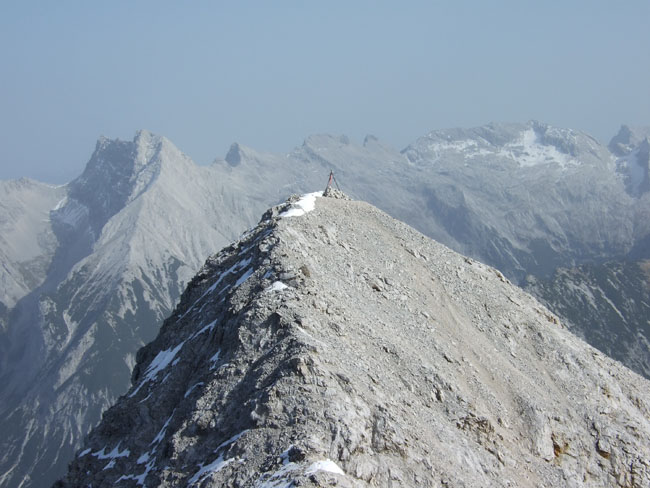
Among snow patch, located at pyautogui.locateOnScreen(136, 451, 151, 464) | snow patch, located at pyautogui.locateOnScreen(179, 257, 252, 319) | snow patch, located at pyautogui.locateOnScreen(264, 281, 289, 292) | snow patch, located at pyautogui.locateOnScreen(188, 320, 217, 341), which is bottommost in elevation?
snow patch, located at pyautogui.locateOnScreen(136, 451, 151, 464)

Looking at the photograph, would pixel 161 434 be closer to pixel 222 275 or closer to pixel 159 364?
pixel 159 364

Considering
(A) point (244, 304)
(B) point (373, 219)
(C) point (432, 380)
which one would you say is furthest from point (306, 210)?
(C) point (432, 380)

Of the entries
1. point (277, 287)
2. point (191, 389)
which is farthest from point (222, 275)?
point (191, 389)

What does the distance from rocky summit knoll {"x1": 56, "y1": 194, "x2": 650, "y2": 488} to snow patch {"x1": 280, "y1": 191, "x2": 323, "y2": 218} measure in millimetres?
403

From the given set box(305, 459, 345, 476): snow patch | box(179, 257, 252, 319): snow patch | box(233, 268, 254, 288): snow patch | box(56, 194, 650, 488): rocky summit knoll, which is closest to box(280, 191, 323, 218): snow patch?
box(56, 194, 650, 488): rocky summit knoll

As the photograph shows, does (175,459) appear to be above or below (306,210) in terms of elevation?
below

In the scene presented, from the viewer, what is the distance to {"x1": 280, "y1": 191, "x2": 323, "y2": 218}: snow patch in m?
81.9

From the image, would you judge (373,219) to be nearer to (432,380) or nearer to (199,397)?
(432,380)

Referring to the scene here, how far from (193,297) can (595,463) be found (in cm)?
4749

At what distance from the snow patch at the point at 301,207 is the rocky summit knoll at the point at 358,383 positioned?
0.40 m

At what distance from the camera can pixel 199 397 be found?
50.9 m

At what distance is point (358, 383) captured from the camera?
50.9 meters

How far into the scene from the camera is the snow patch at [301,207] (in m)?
81.9

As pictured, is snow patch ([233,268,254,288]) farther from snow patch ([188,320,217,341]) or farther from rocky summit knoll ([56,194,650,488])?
snow patch ([188,320,217,341])
